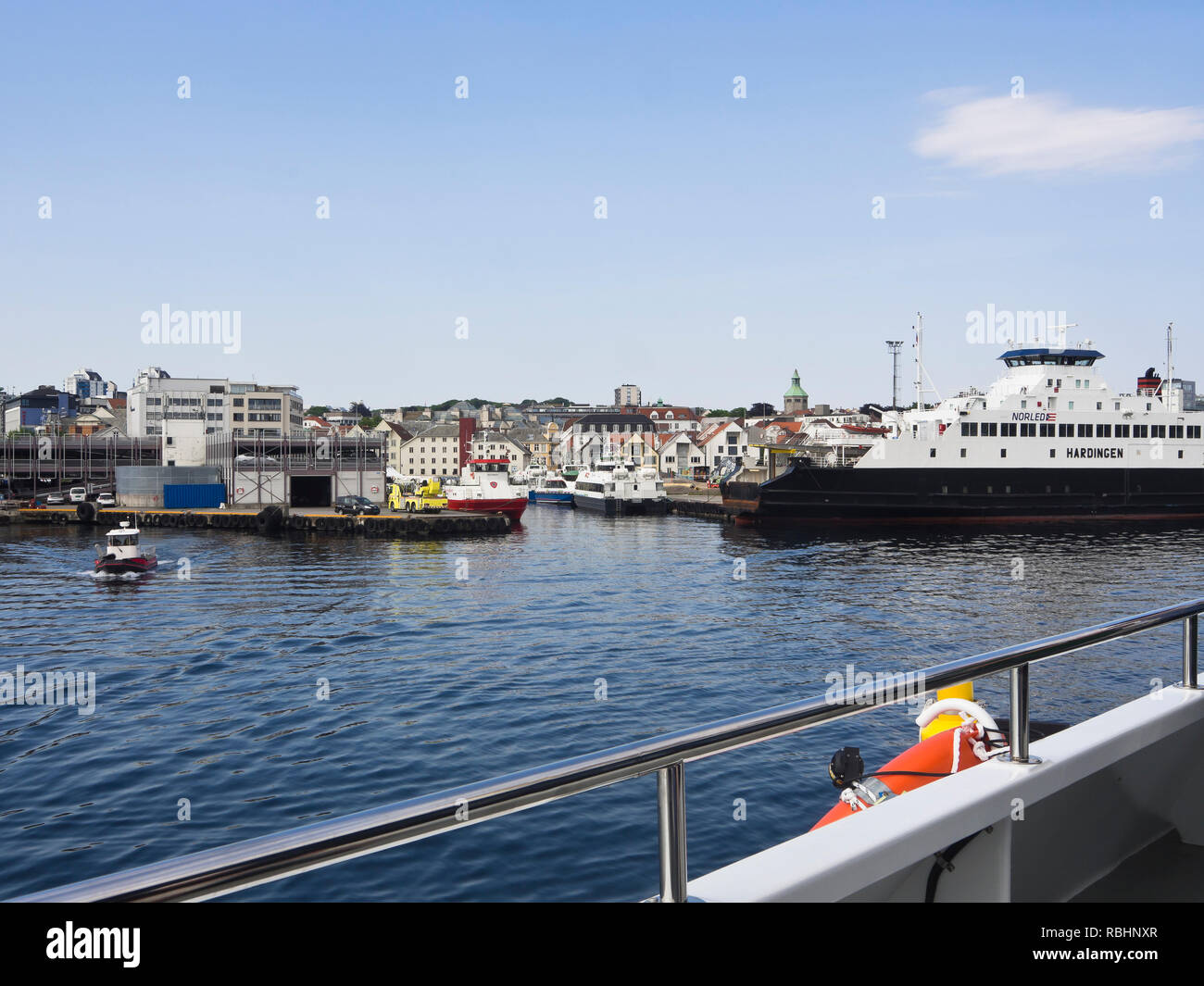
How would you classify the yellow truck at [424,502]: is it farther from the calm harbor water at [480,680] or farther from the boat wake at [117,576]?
the boat wake at [117,576]

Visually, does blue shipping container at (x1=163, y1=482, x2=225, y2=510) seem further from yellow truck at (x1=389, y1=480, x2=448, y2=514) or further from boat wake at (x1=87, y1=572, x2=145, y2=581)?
boat wake at (x1=87, y1=572, x2=145, y2=581)

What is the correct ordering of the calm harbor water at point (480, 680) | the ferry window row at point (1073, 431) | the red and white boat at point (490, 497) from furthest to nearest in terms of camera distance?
the red and white boat at point (490, 497) → the ferry window row at point (1073, 431) → the calm harbor water at point (480, 680)

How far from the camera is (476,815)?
83.3 inches

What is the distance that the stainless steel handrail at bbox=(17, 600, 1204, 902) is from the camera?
179 cm

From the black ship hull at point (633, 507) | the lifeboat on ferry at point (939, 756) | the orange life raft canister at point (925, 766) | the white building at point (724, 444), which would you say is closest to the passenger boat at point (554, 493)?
the black ship hull at point (633, 507)

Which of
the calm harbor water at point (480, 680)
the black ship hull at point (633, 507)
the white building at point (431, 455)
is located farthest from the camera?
the white building at point (431, 455)

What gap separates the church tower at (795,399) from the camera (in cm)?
18229

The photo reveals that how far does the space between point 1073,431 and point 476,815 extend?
67.2 meters

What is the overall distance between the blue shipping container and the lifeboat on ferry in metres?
74.8

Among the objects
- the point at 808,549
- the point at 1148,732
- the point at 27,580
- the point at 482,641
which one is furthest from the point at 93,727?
the point at 808,549

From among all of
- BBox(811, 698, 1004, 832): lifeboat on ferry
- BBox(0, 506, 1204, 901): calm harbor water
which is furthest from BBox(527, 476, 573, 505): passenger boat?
BBox(811, 698, 1004, 832): lifeboat on ferry

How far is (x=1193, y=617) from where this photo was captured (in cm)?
490

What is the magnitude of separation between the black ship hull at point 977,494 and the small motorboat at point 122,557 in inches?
1434
